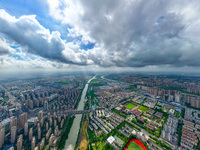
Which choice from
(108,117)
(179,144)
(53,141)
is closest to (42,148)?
(53,141)

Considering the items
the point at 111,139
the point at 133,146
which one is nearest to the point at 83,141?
the point at 111,139

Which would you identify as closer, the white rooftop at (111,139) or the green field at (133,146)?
the green field at (133,146)

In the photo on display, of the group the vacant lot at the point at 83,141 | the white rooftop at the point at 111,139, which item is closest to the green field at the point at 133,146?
the white rooftop at the point at 111,139

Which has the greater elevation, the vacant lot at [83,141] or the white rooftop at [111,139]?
the white rooftop at [111,139]

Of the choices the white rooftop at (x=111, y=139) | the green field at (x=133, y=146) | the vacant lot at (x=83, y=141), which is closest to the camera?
the green field at (x=133, y=146)

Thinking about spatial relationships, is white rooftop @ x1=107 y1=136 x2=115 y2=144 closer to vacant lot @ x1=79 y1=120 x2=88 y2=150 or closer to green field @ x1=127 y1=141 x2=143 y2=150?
green field @ x1=127 y1=141 x2=143 y2=150

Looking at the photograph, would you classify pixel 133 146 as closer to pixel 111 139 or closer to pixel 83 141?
pixel 111 139

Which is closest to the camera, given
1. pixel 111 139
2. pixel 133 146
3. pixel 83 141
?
pixel 133 146

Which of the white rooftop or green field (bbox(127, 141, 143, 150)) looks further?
the white rooftop

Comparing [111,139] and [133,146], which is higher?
[111,139]

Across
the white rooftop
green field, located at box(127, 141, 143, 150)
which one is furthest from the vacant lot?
green field, located at box(127, 141, 143, 150)

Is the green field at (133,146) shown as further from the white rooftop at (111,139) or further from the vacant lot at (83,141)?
the vacant lot at (83,141)

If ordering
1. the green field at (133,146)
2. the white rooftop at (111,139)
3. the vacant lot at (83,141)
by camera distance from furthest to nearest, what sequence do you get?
1. the white rooftop at (111,139)
2. the vacant lot at (83,141)
3. the green field at (133,146)
